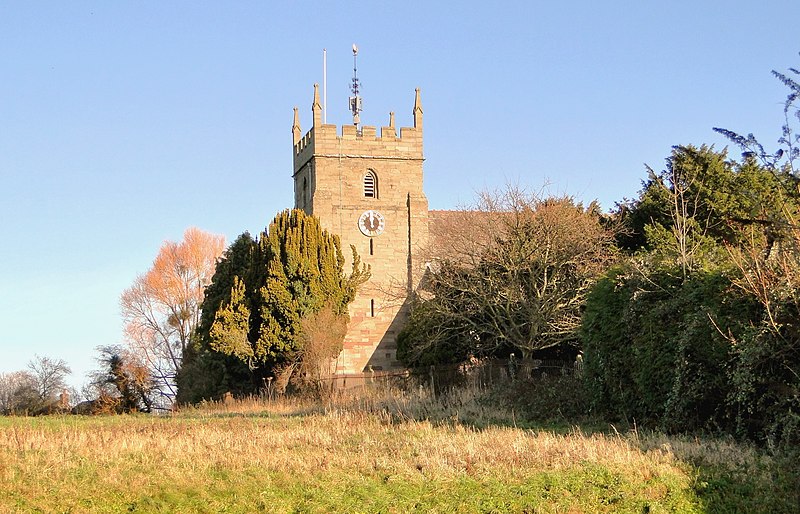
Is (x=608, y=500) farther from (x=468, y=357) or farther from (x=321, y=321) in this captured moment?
(x=321, y=321)

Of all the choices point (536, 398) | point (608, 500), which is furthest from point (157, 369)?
point (608, 500)

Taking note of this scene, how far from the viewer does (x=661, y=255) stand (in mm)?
20438

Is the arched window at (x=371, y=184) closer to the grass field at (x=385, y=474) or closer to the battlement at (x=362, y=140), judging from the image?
the battlement at (x=362, y=140)

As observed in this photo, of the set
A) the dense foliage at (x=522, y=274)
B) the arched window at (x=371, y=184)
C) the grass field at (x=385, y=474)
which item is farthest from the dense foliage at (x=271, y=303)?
the grass field at (x=385, y=474)

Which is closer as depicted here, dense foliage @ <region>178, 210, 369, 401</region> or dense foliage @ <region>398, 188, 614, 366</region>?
dense foliage @ <region>398, 188, 614, 366</region>

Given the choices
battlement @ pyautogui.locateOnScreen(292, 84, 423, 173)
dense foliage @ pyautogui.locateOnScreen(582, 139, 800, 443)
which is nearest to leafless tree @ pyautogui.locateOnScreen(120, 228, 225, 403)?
battlement @ pyautogui.locateOnScreen(292, 84, 423, 173)

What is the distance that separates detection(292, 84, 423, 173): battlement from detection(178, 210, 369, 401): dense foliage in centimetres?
585

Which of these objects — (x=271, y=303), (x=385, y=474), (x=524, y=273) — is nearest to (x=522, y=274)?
(x=524, y=273)

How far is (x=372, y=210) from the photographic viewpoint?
5244 cm

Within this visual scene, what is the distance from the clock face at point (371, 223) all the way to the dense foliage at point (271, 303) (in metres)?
3.66

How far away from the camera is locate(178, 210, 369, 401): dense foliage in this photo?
144ft

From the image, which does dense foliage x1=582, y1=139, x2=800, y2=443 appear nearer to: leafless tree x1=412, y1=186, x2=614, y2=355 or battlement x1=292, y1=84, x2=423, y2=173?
leafless tree x1=412, y1=186, x2=614, y2=355

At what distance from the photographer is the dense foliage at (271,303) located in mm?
43875

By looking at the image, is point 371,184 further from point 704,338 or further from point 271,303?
point 704,338
